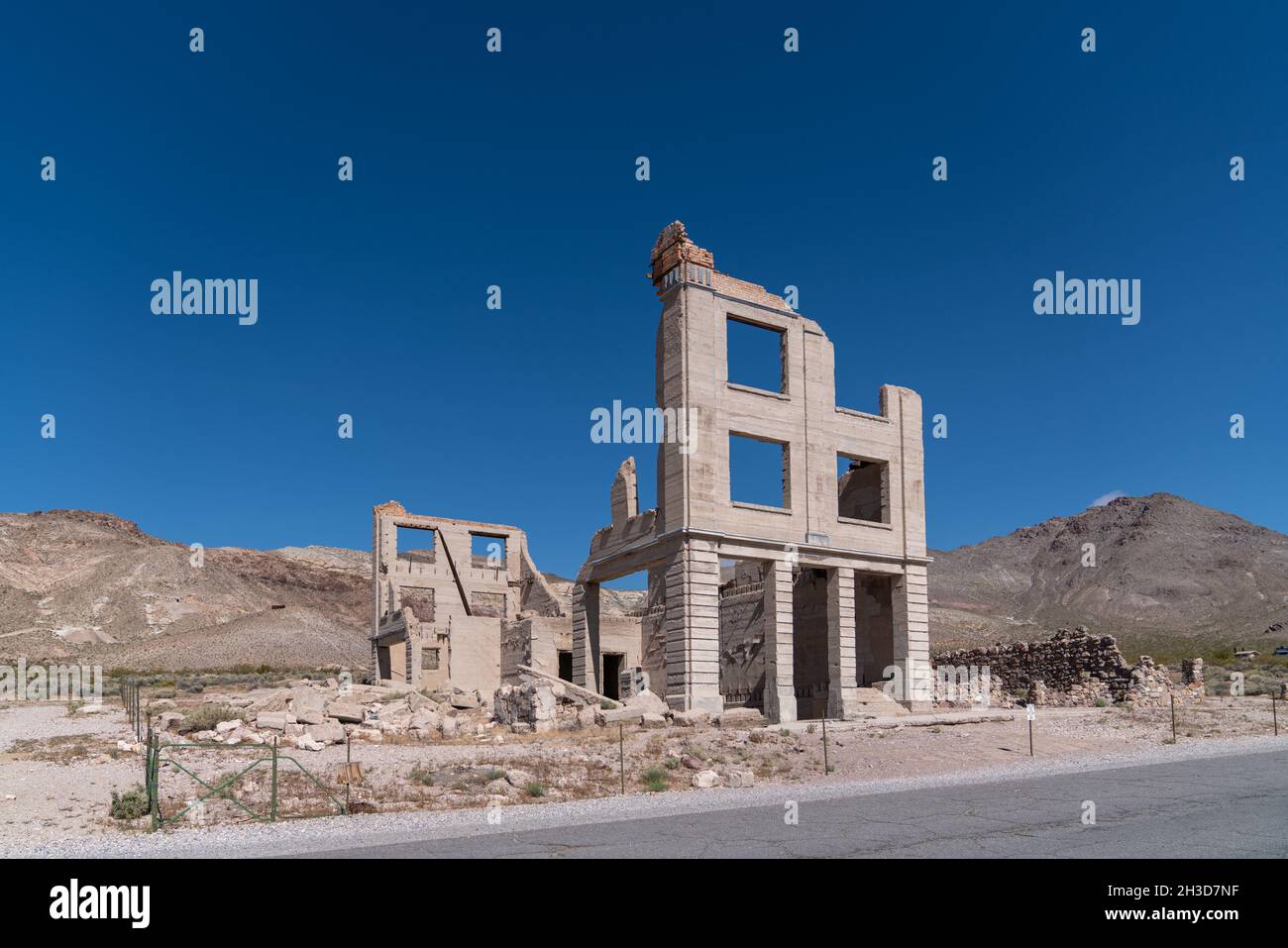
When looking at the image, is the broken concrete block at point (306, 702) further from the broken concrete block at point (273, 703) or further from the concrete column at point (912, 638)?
the concrete column at point (912, 638)

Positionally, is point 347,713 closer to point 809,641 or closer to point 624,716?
point 624,716

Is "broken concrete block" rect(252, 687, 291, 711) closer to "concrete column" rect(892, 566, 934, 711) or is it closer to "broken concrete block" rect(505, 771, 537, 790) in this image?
"broken concrete block" rect(505, 771, 537, 790)

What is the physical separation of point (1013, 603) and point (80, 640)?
89243mm

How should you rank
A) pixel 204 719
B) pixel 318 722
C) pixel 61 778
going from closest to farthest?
1. pixel 61 778
2. pixel 318 722
3. pixel 204 719

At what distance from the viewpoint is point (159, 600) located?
89.0 meters

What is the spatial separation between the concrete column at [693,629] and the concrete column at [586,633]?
5.76 m

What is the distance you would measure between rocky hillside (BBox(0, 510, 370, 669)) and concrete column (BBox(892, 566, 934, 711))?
49.8 m

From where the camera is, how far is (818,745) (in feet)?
67.1

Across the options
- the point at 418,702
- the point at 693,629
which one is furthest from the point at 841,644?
the point at 418,702

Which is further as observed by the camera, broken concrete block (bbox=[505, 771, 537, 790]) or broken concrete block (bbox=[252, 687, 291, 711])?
broken concrete block (bbox=[252, 687, 291, 711])

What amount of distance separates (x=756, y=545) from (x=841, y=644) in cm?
398

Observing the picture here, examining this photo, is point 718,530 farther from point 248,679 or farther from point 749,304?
point 248,679

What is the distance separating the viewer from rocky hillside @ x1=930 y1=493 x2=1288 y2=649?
3339 inches

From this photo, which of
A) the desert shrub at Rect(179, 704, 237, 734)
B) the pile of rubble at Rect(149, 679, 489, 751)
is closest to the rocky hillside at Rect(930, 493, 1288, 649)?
the pile of rubble at Rect(149, 679, 489, 751)
